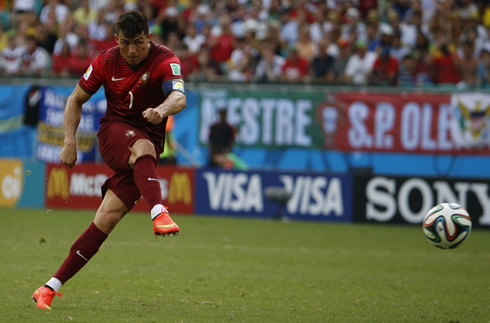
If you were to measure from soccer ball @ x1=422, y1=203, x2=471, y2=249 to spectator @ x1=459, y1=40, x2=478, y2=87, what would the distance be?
8500 millimetres

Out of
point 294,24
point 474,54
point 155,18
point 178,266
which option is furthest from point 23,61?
point 178,266

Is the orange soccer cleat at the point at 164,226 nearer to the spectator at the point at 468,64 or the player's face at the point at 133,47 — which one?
the player's face at the point at 133,47

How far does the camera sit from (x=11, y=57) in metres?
19.4

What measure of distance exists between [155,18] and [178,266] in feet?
41.3

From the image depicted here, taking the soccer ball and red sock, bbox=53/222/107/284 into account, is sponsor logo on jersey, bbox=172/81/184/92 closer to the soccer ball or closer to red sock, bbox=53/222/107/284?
red sock, bbox=53/222/107/284

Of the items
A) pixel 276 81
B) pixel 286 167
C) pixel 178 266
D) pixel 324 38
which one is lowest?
pixel 178 266

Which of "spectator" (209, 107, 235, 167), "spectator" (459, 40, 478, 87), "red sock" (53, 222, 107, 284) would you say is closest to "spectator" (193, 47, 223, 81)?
"spectator" (209, 107, 235, 167)

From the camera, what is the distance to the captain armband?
19.1 feet

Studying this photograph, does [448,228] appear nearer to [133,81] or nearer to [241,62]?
[133,81]

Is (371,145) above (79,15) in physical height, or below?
below

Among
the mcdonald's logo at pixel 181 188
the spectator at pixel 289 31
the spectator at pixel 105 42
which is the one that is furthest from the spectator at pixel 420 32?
the spectator at pixel 105 42

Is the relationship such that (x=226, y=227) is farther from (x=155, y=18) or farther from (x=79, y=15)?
(x=79, y=15)

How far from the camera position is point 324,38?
1670 cm

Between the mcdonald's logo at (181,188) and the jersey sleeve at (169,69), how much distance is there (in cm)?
900
